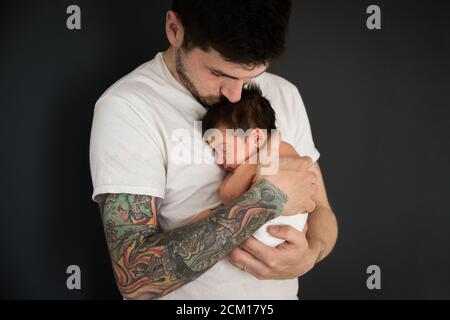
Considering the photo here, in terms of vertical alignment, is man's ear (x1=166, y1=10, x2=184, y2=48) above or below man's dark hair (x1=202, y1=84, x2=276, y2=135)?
above

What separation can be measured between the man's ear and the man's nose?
0.20 meters

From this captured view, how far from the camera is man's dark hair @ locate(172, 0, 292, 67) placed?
Result: 1.42 m

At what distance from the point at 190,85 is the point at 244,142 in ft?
0.83

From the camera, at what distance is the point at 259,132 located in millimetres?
1710

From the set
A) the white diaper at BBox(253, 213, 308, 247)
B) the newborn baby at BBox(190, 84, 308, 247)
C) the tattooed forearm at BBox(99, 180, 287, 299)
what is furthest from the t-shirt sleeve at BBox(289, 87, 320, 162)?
the tattooed forearm at BBox(99, 180, 287, 299)

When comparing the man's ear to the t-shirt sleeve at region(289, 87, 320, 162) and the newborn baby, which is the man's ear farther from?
the t-shirt sleeve at region(289, 87, 320, 162)

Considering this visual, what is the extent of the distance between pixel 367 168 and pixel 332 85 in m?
0.44

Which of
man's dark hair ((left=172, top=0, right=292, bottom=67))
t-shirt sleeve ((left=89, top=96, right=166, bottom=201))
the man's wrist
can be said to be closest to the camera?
man's dark hair ((left=172, top=0, right=292, bottom=67))

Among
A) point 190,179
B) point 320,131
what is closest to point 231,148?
point 190,179

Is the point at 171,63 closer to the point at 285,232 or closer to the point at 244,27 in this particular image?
the point at 244,27

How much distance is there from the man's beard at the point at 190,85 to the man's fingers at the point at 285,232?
448 mm

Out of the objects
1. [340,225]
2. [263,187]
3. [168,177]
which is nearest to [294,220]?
[263,187]

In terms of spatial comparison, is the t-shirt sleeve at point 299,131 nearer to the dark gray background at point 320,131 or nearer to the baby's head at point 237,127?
the baby's head at point 237,127
